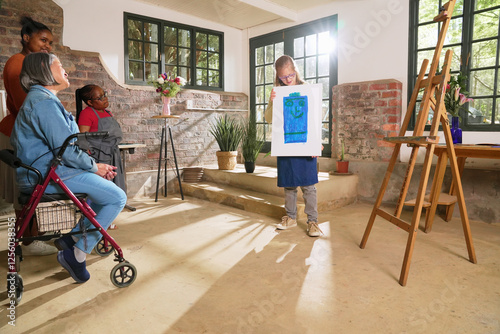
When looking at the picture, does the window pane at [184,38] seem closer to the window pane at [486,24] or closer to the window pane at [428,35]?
the window pane at [428,35]

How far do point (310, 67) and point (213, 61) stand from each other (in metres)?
1.78

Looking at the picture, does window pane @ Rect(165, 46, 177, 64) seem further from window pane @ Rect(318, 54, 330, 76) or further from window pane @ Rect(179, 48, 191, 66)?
window pane @ Rect(318, 54, 330, 76)

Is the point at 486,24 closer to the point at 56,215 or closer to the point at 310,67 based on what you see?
the point at 310,67

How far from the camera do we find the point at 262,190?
4684 millimetres

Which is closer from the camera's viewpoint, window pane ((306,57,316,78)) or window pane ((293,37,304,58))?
window pane ((306,57,316,78))

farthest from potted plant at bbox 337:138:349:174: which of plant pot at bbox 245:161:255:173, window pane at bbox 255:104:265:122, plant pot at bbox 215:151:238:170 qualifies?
window pane at bbox 255:104:265:122

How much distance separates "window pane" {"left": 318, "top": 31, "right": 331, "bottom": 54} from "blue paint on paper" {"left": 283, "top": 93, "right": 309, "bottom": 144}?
8.31 feet

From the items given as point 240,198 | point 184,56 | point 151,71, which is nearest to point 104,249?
point 240,198

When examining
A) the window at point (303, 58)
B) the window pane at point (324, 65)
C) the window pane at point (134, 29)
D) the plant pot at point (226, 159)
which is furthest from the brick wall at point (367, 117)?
the window pane at point (134, 29)

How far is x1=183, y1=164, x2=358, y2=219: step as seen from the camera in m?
4.20

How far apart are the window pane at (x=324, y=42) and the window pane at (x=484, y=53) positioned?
1.95 meters

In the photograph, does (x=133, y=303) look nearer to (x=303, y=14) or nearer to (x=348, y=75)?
(x=348, y=75)

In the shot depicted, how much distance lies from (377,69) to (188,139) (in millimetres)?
3041

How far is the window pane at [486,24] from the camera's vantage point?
3.79 metres
